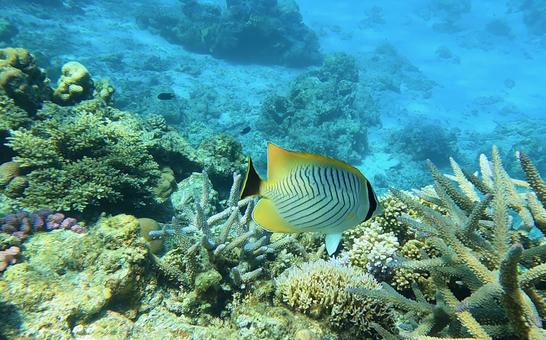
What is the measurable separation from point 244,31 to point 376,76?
32.0ft

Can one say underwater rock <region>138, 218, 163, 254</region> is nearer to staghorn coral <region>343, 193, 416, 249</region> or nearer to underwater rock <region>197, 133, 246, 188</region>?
staghorn coral <region>343, 193, 416, 249</region>

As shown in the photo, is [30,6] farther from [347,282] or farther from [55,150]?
[347,282]

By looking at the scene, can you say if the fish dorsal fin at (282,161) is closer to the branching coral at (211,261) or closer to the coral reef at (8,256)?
the branching coral at (211,261)

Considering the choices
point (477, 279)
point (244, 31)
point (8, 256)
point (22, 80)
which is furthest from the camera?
point (244, 31)

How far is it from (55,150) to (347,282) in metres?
3.80

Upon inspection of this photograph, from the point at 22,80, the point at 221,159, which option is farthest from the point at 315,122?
the point at 22,80

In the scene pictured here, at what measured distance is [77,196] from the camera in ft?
12.6

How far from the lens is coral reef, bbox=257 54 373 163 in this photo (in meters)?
13.7

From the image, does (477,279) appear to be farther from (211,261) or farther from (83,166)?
(83,166)

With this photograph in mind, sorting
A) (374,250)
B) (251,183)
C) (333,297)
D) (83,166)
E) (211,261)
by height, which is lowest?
(83,166)

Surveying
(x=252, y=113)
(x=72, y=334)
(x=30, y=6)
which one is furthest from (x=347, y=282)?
(x=30, y=6)

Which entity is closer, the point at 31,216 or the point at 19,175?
the point at 31,216

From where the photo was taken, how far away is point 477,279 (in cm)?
224

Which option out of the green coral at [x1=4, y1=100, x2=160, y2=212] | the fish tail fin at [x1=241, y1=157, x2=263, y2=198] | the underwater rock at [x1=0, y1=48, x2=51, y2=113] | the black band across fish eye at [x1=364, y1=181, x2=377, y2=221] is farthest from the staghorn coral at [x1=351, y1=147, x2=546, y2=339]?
the underwater rock at [x1=0, y1=48, x2=51, y2=113]
